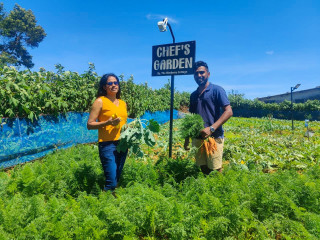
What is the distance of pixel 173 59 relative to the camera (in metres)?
5.31

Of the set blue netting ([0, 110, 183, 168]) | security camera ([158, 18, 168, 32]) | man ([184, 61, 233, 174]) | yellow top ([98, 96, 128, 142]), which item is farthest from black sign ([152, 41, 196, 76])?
blue netting ([0, 110, 183, 168])

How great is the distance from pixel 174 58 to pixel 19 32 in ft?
132

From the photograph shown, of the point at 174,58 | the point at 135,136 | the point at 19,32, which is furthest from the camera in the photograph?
the point at 19,32

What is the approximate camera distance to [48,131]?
23.6ft

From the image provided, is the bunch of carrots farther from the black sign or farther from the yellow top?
the black sign

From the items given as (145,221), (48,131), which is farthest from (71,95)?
(145,221)

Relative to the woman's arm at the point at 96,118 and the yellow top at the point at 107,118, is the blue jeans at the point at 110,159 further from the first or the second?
the woman's arm at the point at 96,118

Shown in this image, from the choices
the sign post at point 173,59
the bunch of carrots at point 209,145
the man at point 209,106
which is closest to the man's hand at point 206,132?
the man at point 209,106

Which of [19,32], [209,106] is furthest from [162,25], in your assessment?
[19,32]

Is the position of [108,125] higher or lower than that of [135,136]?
higher

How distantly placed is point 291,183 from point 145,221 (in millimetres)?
2669

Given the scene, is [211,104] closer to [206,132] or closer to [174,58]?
[206,132]

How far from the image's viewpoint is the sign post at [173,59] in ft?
16.7

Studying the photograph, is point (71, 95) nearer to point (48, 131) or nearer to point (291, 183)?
point (48, 131)
